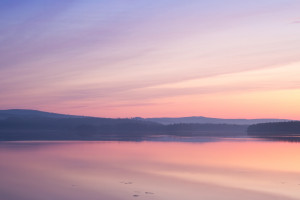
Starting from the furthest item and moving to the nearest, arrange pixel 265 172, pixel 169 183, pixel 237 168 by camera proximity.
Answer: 1. pixel 237 168
2. pixel 265 172
3. pixel 169 183

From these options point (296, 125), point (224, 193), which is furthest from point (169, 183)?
point (296, 125)

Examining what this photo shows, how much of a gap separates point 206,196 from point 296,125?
74891 millimetres

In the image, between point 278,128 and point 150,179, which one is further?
point 278,128

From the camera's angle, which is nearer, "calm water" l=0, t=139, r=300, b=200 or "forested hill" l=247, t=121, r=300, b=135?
"calm water" l=0, t=139, r=300, b=200

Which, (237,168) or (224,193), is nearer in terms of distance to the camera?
(224,193)

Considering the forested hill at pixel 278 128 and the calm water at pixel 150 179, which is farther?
the forested hill at pixel 278 128

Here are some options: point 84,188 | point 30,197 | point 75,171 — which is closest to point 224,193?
point 84,188

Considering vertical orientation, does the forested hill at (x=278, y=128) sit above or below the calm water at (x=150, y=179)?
above

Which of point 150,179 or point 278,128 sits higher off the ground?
point 278,128

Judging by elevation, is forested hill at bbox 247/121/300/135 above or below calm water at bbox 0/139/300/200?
above

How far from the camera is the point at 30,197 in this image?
401 inches

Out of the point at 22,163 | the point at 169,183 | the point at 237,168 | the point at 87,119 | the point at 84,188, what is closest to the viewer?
the point at 84,188

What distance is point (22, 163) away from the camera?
17.6 m

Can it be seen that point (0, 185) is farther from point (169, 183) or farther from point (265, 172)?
point (265, 172)
